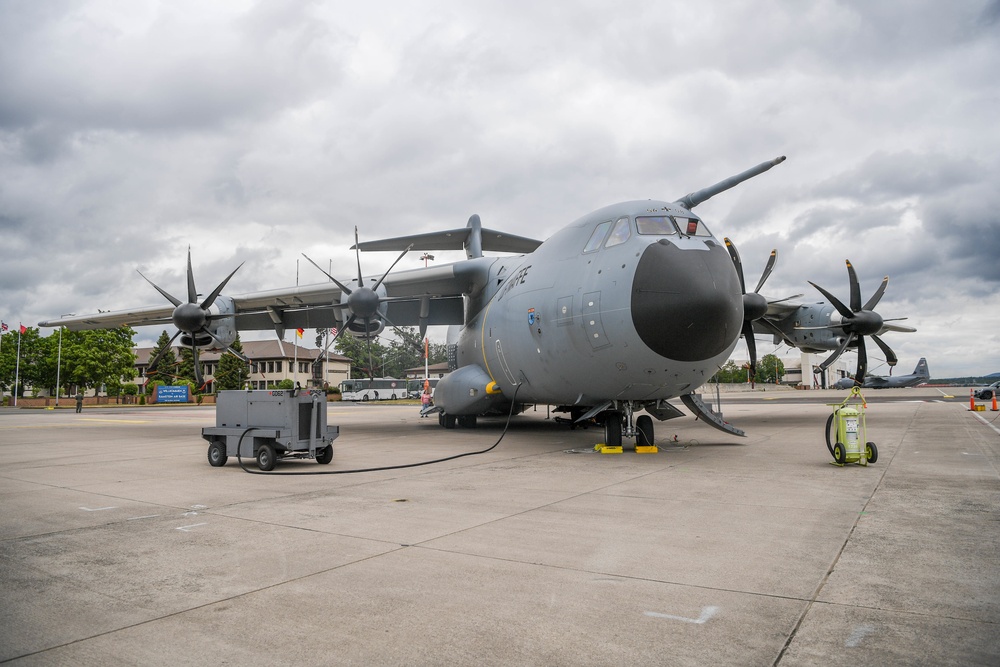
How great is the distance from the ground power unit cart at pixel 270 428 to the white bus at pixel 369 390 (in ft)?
176

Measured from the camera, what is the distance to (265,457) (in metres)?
10.2

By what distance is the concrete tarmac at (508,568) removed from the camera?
10.6ft

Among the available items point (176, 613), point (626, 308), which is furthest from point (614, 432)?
point (176, 613)

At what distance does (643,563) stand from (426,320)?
51.8 ft

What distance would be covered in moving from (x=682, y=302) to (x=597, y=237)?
2.44 meters

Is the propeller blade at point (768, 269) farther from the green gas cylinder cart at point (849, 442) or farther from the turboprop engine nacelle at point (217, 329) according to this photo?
the turboprop engine nacelle at point (217, 329)

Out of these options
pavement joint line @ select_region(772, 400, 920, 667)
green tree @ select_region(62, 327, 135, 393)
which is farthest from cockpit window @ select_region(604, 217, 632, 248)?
green tree @ select_region(62, 327, 135, 393)

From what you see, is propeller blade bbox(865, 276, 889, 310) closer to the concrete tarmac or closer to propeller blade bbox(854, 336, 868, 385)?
propeller blade bbox(854, 336, 868, 385)

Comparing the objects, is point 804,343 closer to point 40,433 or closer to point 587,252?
point 587,252

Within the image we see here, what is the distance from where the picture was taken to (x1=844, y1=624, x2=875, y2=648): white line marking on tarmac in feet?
10.4

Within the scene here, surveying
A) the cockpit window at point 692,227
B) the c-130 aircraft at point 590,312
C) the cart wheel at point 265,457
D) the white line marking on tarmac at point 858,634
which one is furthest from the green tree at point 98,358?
the white line marking on tarmac at point 858,634

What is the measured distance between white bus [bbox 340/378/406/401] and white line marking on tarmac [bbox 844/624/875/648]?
62043 mm

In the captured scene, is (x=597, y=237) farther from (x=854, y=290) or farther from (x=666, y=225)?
(x=854, y=290)

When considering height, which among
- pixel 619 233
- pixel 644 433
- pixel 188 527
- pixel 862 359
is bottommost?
pixel 188 527
